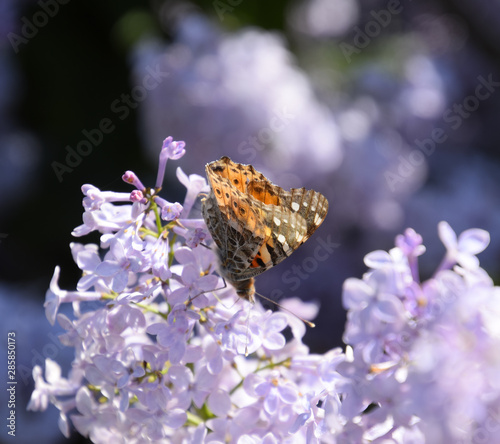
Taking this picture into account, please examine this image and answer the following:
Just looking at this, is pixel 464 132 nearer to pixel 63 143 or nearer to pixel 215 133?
pixel 215 133

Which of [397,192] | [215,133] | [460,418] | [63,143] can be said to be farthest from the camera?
[397,192]

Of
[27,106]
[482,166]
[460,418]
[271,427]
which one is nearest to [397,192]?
[482,166]

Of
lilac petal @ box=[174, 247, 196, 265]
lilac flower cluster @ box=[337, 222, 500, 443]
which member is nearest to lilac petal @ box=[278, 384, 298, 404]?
lilac flower cluster @ box=[337, 222, 500, 443]

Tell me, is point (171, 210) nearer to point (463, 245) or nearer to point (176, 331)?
point (176, 331)

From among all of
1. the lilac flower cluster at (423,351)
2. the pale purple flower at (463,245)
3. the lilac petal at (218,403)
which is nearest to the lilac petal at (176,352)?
the lilac petal at (218,403)

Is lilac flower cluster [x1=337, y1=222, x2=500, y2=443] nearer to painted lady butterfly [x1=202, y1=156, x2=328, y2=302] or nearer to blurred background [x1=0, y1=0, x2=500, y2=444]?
painted lady butterfly [x1=202, y1=156, x2=328, y2=302]

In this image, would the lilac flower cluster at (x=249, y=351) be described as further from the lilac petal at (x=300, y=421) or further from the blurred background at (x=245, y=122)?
the blurred background at (x=245, y=122)
